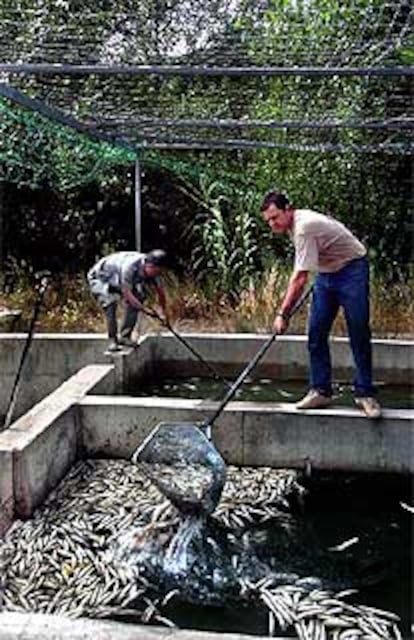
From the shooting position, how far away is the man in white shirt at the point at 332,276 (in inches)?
182

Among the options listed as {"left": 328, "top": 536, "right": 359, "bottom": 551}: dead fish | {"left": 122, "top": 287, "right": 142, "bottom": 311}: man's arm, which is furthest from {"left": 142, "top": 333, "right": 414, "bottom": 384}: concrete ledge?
{"left": 328, "top": 536, "right": 359, "bottom": 551}: dead fish

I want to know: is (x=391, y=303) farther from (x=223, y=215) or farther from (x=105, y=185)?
(x=105, y=185)

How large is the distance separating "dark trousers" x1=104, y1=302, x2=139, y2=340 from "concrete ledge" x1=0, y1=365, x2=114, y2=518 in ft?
4.00

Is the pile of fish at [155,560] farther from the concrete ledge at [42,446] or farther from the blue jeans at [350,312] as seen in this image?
the blue jeans at [350,312]

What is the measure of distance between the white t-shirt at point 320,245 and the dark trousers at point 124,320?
209 centimetres

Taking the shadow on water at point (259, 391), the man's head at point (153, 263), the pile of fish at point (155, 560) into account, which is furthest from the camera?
the shadow on water at point (259, 391)

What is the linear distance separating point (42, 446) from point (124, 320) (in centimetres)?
244

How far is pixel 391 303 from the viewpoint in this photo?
7.78 m

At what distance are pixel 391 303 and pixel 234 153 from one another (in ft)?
9.62

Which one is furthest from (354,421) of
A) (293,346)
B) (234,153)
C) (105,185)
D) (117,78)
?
(105,185)

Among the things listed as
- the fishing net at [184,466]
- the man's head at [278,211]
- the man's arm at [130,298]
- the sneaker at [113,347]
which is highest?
the man's head at [278,211]

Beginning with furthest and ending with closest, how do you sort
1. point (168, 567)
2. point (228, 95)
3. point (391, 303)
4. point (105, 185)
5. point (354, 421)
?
point (105, 185), point (391, 303), point (228, 95), point (354, 421), point (168, 567)

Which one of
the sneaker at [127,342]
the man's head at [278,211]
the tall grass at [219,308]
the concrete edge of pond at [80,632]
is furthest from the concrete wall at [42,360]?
the concrete edge of pond at [80,632]

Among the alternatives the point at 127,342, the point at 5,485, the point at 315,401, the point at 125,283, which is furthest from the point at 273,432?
the point at 127,342
